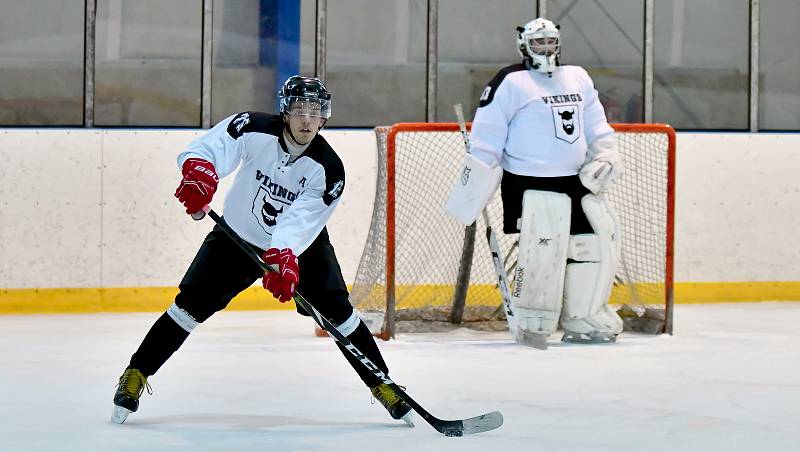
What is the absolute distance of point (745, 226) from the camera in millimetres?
6711

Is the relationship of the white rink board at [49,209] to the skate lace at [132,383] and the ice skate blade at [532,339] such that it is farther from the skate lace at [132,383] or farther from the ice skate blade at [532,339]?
the skate lace at [132,383]

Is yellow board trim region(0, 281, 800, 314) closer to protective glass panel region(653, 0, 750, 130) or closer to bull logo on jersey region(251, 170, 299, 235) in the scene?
bull logo on jersey region(251, 170, 299, 235)

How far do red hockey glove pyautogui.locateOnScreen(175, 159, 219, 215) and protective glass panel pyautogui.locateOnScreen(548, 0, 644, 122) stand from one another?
5.69 meters

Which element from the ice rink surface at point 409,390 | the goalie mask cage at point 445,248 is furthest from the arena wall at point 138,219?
the goalie mask cage at point 445,248

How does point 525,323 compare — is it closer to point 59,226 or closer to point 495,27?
point 59,226

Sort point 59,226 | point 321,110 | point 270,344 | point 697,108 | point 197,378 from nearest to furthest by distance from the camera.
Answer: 1. point 321,110
2. point 197,378
3. point 270,344
4. point 59,226
5. point 697,108

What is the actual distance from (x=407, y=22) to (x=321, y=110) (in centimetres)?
591

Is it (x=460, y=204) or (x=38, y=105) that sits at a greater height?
(x=38, y=105)

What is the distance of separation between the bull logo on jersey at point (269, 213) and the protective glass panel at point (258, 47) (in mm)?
3891

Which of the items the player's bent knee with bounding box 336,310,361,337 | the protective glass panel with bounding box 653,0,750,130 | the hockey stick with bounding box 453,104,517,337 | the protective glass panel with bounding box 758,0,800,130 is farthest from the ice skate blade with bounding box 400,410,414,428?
the protective glass panel with bounding box 758,0,800,130

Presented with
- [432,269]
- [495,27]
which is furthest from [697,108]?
[432,269]

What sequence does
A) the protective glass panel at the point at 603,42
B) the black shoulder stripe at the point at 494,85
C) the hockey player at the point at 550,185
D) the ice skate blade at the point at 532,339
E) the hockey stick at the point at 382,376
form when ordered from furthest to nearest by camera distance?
the protective glass panel at the point at 603,42 → the black shoulder stripe at the point at 494,85 → the hockey player at the point at 550,185 → the ice skate blade at the point at 532,339 → the hockey stick at the point at 382,376

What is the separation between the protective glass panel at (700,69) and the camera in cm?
895

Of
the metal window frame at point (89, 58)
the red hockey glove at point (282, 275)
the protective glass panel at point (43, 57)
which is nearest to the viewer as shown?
the red hockey glove at point (282, 275)
